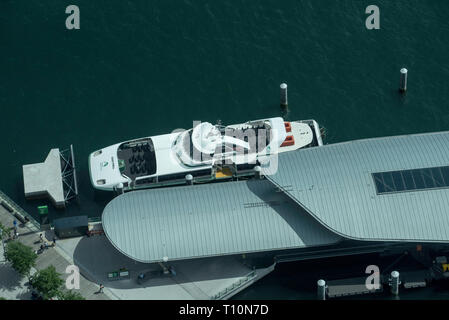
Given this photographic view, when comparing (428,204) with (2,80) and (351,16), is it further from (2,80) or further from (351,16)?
(2,80)

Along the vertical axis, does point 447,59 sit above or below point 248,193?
above

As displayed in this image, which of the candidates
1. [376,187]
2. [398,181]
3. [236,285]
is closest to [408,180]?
[398,181]

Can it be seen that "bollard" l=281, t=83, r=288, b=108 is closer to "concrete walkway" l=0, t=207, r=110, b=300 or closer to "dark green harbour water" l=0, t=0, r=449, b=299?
"dark green harbour water" l=0, t=0, r=449, b=299

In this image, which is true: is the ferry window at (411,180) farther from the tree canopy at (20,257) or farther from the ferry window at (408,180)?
the tree canopy at (20,257)

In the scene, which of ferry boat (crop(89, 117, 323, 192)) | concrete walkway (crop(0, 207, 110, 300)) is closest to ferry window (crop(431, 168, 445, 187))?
ferry boat (crop(89, 117, 323, 192))
